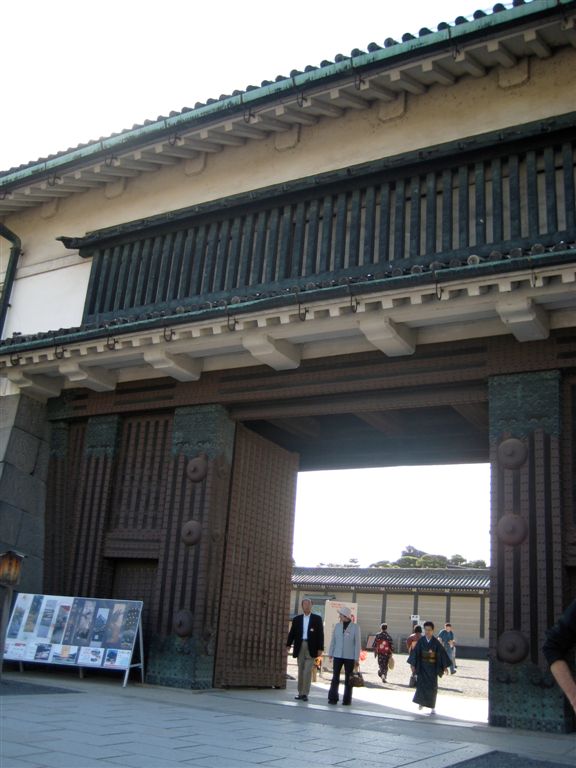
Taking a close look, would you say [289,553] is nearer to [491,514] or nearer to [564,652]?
[491,514]

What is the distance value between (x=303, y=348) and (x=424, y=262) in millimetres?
2276

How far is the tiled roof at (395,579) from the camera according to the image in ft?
112

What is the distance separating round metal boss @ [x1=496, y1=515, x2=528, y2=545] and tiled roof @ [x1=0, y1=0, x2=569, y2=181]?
6.29m

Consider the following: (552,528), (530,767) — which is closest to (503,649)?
(552,528)

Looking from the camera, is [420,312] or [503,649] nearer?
[503,649]

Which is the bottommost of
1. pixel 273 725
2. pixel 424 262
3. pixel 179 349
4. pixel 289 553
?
pixel 273 725

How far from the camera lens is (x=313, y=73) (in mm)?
11102

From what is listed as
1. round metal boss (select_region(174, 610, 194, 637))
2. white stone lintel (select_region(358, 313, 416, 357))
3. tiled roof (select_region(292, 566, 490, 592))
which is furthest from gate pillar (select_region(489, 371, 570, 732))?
tiled roof (select_region(292, 566, 490, 592))

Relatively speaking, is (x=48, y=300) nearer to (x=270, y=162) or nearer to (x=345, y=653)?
(x=270, y=162)

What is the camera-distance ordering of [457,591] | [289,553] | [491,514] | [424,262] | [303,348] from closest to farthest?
[491,514]
[424,262]
[303,348]
[289,553]
[457,591]

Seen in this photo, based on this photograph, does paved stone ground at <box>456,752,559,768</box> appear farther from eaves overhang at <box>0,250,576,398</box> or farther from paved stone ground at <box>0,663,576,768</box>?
eaves overhang at <box>0,250,576,398</box>

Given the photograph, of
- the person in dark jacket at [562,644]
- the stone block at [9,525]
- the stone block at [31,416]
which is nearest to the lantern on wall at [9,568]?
the stone block at [9,525]

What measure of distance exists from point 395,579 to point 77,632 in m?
26.7

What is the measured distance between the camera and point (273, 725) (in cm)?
789
